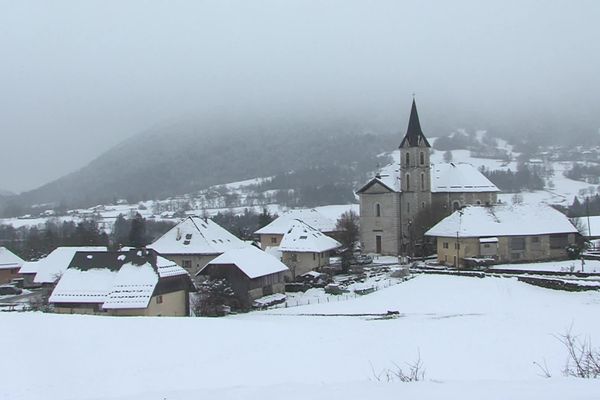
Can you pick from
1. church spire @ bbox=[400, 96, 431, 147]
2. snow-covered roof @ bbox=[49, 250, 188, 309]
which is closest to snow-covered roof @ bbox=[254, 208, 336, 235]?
church spire @ bbox=[400, 96, 431, 147]

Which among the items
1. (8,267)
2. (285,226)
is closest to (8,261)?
(8,267)

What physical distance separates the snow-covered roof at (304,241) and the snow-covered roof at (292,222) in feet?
22.0

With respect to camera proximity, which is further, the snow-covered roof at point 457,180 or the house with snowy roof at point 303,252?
the snow-covered roof at point 457,180

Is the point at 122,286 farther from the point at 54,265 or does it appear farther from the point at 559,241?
the point at 559,241

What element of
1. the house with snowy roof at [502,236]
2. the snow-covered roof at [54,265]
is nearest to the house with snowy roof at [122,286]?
the snow-covered roof at [54,265]

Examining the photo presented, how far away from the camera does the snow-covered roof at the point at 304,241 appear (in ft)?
153

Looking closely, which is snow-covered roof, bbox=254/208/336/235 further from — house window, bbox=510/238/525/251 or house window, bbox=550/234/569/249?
house window, bbox=550/234/569/249

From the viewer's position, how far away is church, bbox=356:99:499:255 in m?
56.5

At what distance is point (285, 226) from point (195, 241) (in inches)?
502

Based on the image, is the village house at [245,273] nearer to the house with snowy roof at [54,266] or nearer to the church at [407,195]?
the house with snowy roof at [54,266]

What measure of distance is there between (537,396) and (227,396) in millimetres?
4615

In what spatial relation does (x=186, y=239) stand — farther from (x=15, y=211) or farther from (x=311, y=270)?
(x=15, y=211)

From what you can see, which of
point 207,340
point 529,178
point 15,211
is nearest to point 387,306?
point 207,340

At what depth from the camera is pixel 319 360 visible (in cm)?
1577
